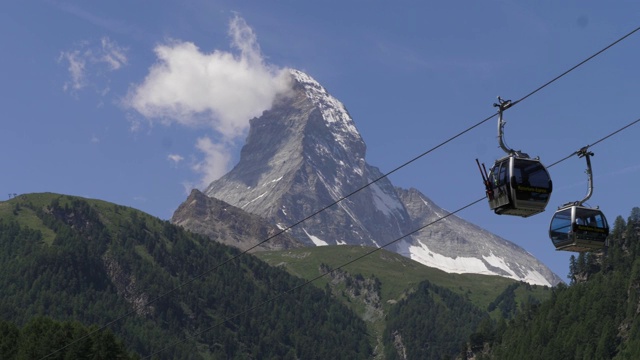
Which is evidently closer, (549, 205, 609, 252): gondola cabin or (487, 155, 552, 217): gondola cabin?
(487, 155, 552, 217): gondola cabin

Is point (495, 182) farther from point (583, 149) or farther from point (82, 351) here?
point (82, 351)

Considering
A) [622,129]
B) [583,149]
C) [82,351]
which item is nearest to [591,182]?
[583,149]

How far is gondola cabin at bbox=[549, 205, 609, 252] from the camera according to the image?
49.6 m

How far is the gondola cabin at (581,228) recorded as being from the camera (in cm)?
4956

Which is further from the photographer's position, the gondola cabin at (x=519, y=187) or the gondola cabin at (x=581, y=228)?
the gondola cabin at (x=581, y=228)

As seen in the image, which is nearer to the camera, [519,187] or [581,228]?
[519,187]

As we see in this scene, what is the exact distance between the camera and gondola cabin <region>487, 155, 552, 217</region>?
46719 mm

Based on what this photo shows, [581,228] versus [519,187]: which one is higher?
[519,187]

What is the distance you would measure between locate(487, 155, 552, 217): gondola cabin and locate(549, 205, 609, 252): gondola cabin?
111 inches

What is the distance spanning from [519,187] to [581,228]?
16.1ft

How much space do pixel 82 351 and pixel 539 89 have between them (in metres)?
129

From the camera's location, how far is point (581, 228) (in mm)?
49594

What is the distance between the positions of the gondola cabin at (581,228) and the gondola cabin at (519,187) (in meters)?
2.82

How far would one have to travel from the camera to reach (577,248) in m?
50.1
